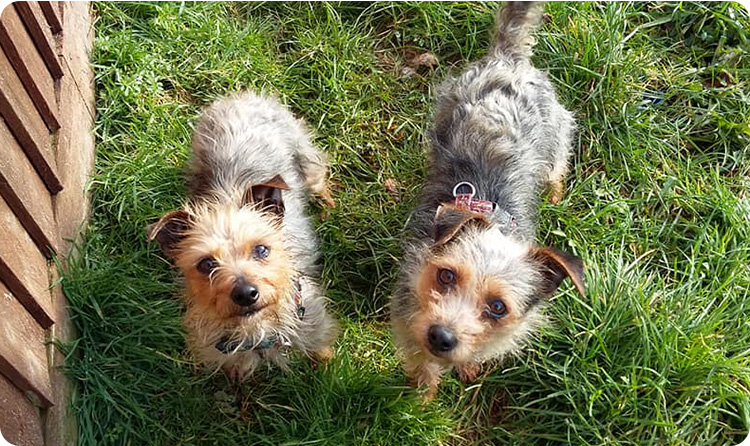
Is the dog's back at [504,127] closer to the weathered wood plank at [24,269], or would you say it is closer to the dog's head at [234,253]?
the dog's head at [234,253]

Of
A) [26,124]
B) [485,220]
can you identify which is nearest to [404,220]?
[485,220]

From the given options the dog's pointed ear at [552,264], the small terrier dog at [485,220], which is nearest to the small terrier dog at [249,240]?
the small terrier dog at [485,220]

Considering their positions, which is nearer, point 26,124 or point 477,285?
point 477,285

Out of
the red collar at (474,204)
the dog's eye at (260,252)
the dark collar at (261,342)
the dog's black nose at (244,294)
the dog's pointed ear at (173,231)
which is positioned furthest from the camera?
the red collar at (474,204)

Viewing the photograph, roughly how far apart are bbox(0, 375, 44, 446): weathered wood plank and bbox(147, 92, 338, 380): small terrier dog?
100cm

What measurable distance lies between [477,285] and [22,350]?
2758 mm

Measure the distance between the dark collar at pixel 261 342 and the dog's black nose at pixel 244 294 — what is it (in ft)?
1.76

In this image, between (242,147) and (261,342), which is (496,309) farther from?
(242,147)

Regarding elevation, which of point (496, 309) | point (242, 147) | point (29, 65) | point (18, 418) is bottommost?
point (18, 418)

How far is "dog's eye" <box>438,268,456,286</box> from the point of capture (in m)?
3.70

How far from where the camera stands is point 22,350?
12.8 feet

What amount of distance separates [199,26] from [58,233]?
2226 millimetres

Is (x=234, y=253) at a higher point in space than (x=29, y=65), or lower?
lower

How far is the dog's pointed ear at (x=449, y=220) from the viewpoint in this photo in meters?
3.74
